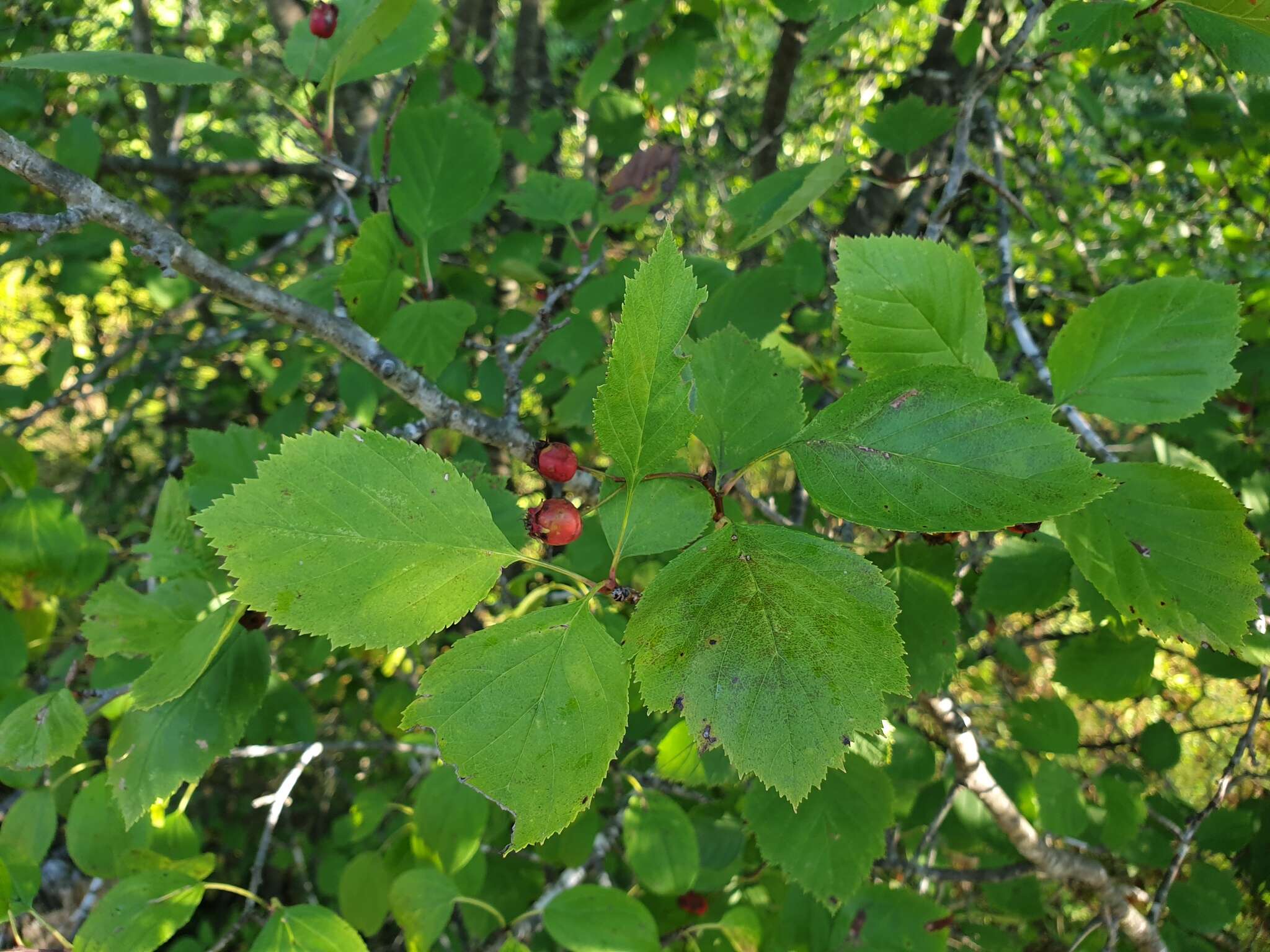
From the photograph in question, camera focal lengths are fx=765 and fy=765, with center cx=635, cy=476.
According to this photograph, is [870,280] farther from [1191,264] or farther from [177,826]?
[1191,264]

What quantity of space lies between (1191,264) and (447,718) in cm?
325

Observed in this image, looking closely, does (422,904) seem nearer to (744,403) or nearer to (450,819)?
(450,819)

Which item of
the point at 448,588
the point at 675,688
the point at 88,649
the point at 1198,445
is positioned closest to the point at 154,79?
the point at 88,649

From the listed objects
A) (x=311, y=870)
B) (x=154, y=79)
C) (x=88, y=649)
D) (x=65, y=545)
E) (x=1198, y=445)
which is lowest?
(x=311, y=870)

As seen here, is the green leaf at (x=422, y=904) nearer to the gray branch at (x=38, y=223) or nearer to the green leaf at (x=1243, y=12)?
the gray branch at (x=38, y=223)

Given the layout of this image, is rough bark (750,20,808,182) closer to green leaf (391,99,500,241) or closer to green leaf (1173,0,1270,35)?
green leaf (391,99,500,241)

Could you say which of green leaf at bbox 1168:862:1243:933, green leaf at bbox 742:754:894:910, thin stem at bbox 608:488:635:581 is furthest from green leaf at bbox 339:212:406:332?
green leaf at bbox 1168:862:1243:933

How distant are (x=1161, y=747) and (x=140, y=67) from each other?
2.95 metres

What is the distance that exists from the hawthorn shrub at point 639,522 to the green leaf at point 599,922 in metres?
0.01

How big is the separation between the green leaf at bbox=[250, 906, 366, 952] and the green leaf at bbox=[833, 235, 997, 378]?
1214 mm

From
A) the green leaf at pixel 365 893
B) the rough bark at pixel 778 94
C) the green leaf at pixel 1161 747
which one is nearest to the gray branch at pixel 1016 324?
the rough bark at pixel 778 94

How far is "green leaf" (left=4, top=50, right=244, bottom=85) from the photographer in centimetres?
120

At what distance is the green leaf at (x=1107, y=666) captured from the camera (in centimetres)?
153

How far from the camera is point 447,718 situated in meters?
0.75
